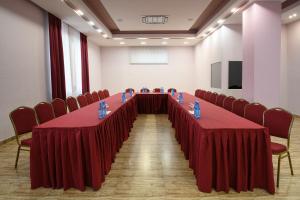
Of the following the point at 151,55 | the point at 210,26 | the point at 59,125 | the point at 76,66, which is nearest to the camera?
the point at 59,125

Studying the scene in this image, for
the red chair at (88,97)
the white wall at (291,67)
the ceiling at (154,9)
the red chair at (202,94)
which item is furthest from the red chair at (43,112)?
the white wall at (291,67)

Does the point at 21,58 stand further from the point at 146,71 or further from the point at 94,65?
the point at 146,71

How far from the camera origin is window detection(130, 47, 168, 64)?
1220 centimetres

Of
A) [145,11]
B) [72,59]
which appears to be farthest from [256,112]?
[72,59]

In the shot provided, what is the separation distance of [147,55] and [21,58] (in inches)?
300

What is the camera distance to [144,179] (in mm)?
2949

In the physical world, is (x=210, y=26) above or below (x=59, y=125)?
above

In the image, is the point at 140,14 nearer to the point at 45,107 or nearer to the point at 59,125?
the point at 45,107

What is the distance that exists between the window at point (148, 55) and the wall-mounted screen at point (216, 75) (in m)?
3.91

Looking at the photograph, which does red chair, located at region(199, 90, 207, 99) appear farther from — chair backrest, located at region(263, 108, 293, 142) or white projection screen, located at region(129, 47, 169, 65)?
white projection screen, located at region(129, 47, 169, 65)

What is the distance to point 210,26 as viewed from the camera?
294 inches

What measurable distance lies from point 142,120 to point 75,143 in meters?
4.61

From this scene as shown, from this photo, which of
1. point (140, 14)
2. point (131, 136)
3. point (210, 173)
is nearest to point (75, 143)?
point (210, 173)

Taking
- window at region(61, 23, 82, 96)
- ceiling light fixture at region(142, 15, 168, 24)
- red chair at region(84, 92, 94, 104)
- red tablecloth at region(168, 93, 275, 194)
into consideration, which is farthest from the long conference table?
window at region(61, 23, 82, 96)
